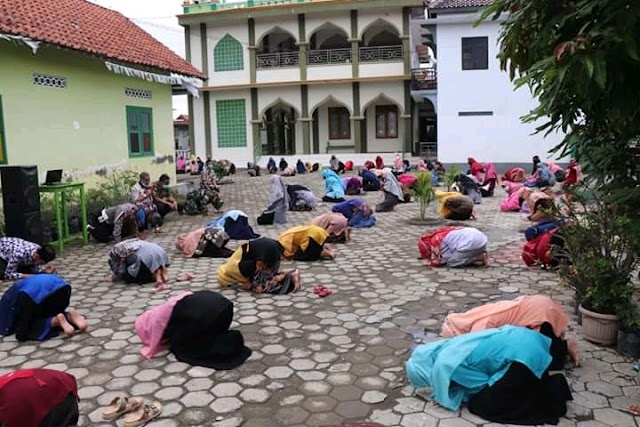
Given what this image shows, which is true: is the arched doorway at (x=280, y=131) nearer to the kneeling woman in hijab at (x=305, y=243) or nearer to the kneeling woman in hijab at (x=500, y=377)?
the kneeling woman in hijab at (x=305, y=243)

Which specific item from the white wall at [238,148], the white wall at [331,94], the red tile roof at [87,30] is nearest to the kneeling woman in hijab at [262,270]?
the red tile roof at [87,30]

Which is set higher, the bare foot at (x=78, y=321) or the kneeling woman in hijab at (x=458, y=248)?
the kneeling woman in hijab at (x=458, y=248)

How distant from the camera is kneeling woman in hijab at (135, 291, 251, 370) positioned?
172 inches

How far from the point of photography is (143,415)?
3.53 metres

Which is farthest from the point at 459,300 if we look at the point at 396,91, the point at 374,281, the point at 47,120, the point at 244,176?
the point at 396,91

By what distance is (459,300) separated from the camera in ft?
19.3

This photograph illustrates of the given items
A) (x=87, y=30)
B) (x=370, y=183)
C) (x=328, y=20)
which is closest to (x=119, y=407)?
(x=87, y=30)

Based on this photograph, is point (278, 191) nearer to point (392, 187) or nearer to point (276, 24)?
point (392, 187)

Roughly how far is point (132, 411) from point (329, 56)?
24778mm

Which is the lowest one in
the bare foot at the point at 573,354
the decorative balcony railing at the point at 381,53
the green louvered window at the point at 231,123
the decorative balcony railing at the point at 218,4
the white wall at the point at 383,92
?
the bare foot at the point at 573,354

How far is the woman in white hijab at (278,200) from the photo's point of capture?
428 inches

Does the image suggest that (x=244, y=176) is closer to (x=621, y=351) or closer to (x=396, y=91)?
(x=396, y=91)

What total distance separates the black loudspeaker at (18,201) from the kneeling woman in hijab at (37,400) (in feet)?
16.6

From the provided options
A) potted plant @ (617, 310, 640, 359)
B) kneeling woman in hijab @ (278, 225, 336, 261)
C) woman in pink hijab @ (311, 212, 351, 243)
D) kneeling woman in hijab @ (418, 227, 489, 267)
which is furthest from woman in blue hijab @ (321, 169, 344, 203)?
potted plant @ (617, 310, 640, 359)
